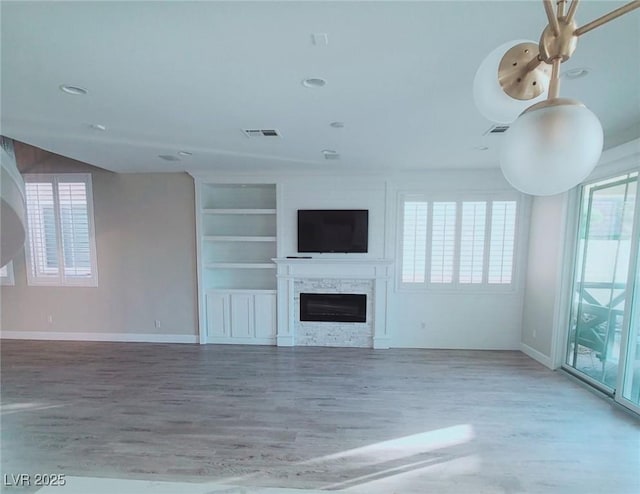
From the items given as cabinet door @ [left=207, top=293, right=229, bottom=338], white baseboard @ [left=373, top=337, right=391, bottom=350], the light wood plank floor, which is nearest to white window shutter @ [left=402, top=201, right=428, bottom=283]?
white baseboard @ [left=373, top=337, right=391, bottom=350]

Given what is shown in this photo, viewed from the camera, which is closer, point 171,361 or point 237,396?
point 237,396

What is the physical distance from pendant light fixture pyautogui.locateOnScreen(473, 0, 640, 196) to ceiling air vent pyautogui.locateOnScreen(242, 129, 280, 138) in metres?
2.43

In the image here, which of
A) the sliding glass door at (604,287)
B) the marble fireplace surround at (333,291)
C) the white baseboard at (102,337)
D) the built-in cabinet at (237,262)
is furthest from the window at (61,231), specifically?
the sliding glass door at (604,287)

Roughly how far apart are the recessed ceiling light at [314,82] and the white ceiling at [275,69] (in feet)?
0.16

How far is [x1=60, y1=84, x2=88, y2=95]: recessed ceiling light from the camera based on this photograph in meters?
2.09

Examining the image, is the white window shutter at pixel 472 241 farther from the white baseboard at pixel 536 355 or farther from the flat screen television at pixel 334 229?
the flat screen television at pixel 334 229

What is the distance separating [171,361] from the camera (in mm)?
4246

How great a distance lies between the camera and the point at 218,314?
16.2ft

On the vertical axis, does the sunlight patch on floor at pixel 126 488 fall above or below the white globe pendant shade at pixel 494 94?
below

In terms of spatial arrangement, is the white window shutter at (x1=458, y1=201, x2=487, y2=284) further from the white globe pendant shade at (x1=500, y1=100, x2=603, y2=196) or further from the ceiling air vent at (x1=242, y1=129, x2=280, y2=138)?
the white globe pendant shade at (x1=500, y1=100, x2=603, y2=196)

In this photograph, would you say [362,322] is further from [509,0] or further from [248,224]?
[509,0]

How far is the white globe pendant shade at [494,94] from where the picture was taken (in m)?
0.86

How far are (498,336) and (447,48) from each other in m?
4.48

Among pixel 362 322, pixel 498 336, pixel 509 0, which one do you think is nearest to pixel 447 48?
pixel 509 0
